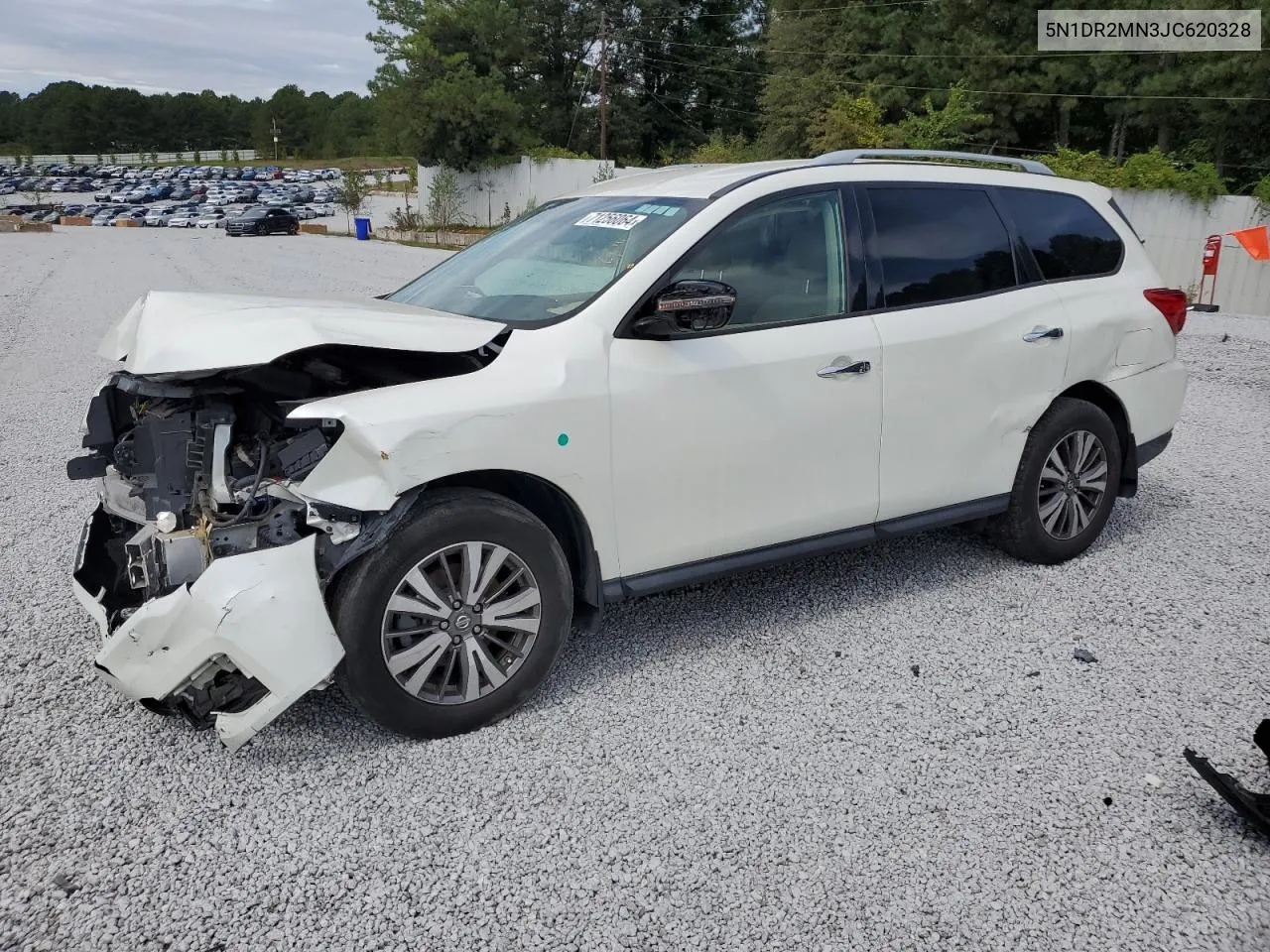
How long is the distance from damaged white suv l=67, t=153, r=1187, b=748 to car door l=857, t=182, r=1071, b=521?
0.05 feet

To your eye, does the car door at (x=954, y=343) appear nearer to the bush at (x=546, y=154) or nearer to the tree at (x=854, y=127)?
the tree at (x=854, y=127)

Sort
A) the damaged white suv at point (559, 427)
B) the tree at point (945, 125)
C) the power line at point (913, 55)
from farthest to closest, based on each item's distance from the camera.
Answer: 1. the tree at point (945, 125)
2. the power line at point (913, 55)
3. the damaged white suv at point (559, 427)

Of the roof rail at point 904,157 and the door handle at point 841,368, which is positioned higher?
the roof rail at point 904,157

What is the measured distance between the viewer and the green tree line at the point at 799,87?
110 ft

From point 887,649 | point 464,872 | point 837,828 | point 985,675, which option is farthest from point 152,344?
point 985,675

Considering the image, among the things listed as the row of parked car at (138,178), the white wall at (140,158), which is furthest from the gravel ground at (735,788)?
the white wall at (140,158)

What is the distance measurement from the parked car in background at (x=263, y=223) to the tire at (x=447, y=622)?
4380 cm

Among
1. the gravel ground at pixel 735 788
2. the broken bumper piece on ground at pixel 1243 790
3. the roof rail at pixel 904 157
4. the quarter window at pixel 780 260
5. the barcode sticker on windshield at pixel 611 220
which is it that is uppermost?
the roof rail at pixel 904 157

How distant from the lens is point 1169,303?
5152 mm

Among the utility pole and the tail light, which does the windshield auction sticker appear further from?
the tail light

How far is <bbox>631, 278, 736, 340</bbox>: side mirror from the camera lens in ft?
11.3

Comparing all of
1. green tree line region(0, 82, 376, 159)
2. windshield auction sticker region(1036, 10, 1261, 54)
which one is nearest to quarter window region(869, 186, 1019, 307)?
windshield auction sticker region(1036, 10, 1261, 54)

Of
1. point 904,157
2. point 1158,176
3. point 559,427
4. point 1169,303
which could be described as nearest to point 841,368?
point 559,427

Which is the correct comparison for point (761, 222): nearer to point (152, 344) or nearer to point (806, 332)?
point (806, 332)
